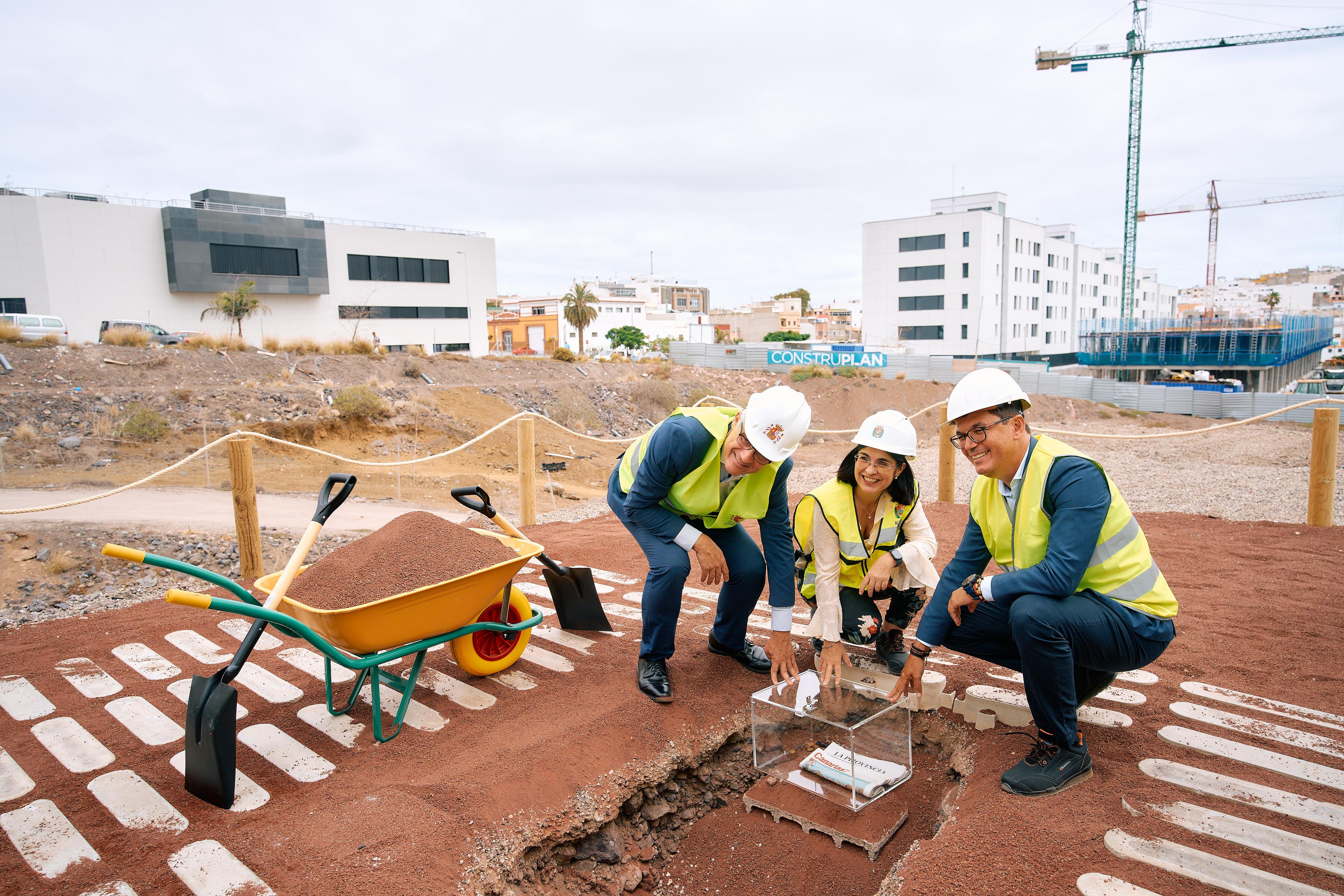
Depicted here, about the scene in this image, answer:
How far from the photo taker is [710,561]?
322 cm

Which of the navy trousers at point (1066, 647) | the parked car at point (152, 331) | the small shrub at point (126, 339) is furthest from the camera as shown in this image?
the parked car at point (152, 331)

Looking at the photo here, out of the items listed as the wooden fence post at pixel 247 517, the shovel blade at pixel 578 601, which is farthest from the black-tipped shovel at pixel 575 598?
the wooden fence post at pixel 247 517

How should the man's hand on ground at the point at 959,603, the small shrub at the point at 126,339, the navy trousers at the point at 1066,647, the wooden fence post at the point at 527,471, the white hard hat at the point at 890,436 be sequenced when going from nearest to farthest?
the navy trousers at the point at 1066,647 → the man's hand on ground at the point at 959,603 → the white hard hat at the point at 890,436 → the wooden fence post at the point at 527,471 → the small shrub at the point at 126,339

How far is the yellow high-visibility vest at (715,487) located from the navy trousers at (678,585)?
0.20 metres

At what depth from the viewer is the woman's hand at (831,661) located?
3.22 m

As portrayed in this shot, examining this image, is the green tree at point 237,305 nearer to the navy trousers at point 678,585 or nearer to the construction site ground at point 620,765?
the construction site ground at point 620,765

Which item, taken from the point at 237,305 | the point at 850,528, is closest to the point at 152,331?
the point at 237,305

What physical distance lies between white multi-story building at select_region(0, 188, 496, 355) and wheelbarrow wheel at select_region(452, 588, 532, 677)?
31.8 m

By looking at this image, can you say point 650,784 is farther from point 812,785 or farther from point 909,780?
point 909,780

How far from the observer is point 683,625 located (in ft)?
14.7

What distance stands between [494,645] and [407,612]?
900mm

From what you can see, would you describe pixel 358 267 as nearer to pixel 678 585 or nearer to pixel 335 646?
pixel 335 646

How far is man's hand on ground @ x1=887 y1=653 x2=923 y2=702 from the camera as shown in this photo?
2912 millimetres

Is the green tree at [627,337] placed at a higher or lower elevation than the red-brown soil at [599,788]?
higher
